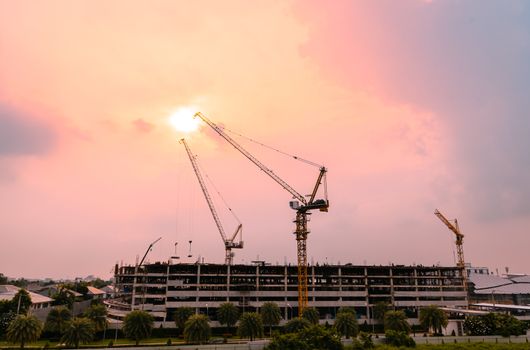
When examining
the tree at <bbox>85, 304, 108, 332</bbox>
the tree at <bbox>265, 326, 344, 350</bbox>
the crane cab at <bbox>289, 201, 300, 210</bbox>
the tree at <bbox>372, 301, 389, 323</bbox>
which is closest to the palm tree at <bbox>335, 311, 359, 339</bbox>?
the tree at <bbox>265, 326, 344, 350</bbox>

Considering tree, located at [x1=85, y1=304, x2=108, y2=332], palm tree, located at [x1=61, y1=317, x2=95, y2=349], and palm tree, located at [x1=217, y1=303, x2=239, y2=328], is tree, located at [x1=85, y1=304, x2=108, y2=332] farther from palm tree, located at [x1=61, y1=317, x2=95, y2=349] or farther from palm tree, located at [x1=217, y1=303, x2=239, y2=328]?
palm tree, located at [x1=217, y1=303, x2=239, y2=328]

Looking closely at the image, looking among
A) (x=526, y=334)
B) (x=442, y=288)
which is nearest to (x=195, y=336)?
(x=526, y=334)

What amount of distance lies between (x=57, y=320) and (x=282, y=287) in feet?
240

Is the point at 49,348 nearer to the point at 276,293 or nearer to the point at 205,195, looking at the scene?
the point at 276,293

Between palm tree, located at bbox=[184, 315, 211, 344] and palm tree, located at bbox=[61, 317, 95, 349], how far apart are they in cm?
2127

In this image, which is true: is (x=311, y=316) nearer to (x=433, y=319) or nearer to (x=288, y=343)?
(x=433, y=319)

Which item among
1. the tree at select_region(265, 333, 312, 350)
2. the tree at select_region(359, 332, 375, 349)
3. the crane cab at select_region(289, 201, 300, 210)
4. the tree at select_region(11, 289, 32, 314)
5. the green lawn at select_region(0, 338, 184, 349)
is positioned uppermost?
the crane cab at select_region(289, 201, 300, 210)

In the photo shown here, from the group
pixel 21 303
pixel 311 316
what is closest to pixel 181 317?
pixel 311 316

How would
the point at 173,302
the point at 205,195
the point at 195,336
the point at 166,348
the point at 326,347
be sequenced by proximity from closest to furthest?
the point at 326,347
the point at 166,348
the point at 195,336
the point at 173,302
the point at 205,195

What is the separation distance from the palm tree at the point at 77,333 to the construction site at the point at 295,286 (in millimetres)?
43616

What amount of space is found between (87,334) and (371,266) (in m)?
103

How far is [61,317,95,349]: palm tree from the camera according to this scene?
281ft

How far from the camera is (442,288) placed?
153625 millimetres

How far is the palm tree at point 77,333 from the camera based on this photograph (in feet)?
281
